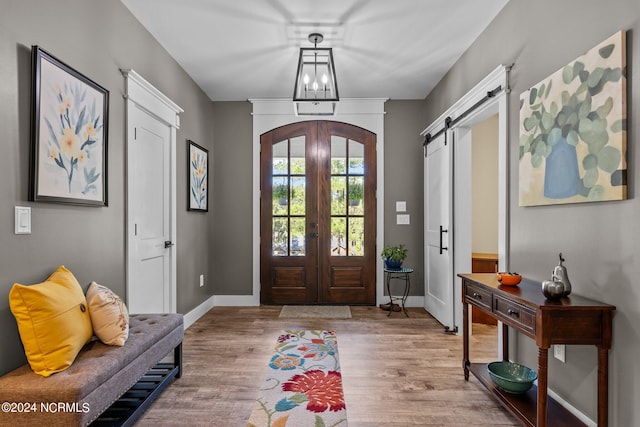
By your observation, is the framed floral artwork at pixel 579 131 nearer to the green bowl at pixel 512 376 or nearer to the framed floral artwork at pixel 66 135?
the green bowl at pixel 512 376

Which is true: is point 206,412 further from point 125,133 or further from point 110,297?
point 125,133

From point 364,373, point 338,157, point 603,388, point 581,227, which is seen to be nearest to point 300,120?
point 338,157

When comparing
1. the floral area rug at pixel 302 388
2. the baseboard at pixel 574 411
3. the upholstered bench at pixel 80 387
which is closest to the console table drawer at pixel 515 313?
the baseboard at pixel 574 411

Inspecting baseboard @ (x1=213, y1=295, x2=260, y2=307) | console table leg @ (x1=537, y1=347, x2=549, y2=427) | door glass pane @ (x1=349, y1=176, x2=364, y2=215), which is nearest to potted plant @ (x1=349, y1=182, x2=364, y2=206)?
door glass pane @ (x1=349, y1=176, x2=364, y2=215)

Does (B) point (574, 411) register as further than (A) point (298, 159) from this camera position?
No

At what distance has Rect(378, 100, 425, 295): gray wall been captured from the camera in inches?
194

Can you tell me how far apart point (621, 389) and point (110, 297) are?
2.64 metres

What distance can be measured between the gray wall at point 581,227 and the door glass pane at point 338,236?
250 centimetres

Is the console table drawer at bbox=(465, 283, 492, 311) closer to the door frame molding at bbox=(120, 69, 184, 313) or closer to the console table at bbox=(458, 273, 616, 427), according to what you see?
the console table at bbox=(458, 273, 616, 427)

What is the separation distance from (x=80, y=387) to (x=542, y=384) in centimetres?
203

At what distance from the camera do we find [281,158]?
4977 mm

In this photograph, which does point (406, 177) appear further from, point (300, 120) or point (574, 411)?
point (574, 411)

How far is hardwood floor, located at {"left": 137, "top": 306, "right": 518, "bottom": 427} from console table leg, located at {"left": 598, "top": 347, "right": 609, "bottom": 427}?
0.52 metres

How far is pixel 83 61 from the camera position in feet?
7.60
